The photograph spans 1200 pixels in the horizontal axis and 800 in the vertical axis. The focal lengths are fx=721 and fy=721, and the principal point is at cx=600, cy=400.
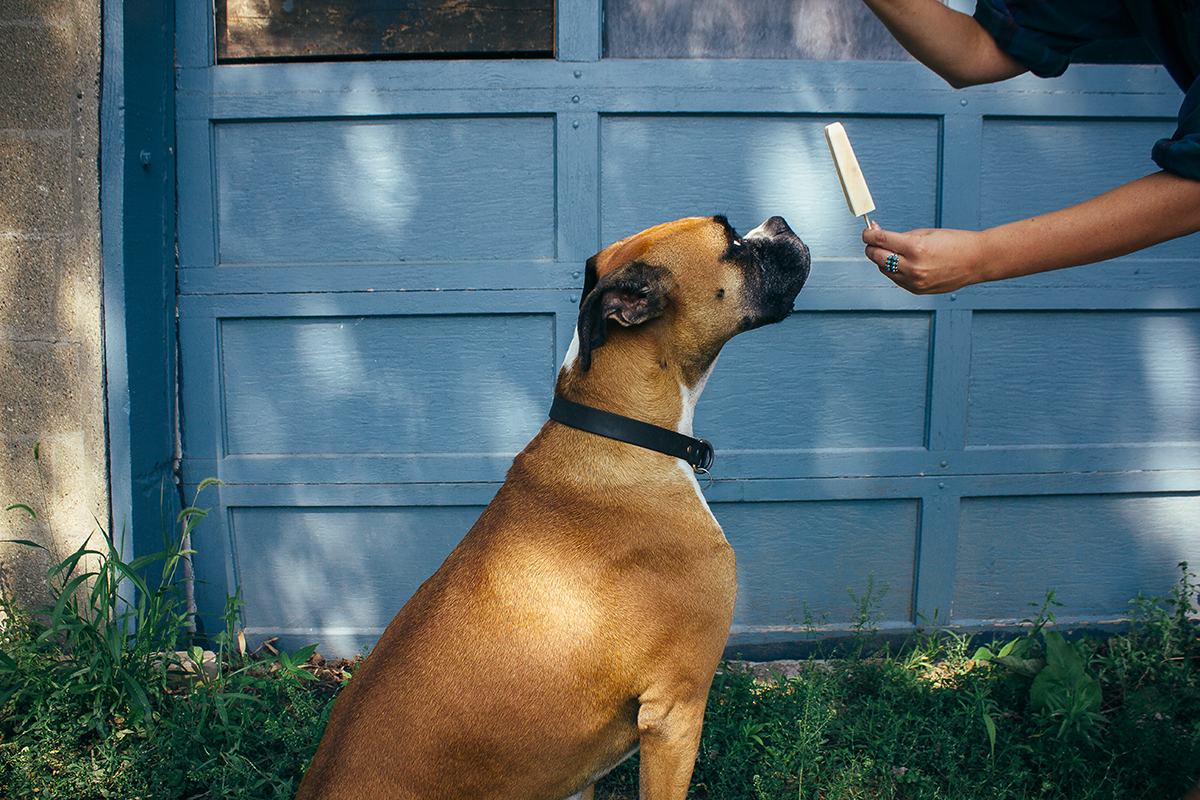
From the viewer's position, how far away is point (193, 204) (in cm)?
329

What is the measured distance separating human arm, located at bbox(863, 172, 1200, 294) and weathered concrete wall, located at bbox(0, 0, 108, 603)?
3.10 meters

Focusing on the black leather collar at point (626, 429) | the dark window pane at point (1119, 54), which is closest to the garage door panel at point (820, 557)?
the black leather collar at point (626, 429)

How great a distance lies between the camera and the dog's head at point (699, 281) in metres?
1.97

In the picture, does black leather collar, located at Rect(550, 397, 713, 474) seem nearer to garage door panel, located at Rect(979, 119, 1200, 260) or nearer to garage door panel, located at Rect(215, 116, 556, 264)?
garage door panel, located at Rect(215, 116, 556, 264)

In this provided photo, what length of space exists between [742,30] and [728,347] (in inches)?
57.0

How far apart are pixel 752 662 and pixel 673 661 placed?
5.84 ft

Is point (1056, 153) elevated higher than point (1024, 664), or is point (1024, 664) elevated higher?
point (1056, 153)

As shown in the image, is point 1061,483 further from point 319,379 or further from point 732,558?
point 319,379

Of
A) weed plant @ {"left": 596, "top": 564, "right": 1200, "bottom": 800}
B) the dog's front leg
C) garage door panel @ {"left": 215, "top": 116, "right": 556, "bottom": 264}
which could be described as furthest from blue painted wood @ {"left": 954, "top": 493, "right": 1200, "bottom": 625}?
garage door panel @ {"left": 215, "top": 116, "right": 556, "bottom": 264}

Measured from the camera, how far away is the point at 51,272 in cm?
302

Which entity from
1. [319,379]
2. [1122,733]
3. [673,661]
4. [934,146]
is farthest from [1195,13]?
[319,379]

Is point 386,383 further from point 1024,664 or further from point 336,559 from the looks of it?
point 1024,664

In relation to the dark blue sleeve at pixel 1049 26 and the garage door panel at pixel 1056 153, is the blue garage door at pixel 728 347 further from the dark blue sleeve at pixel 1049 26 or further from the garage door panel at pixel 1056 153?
the dark blue sleeve at pixel 1049 26

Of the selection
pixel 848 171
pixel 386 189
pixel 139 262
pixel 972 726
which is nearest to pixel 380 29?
pixel 386 189
